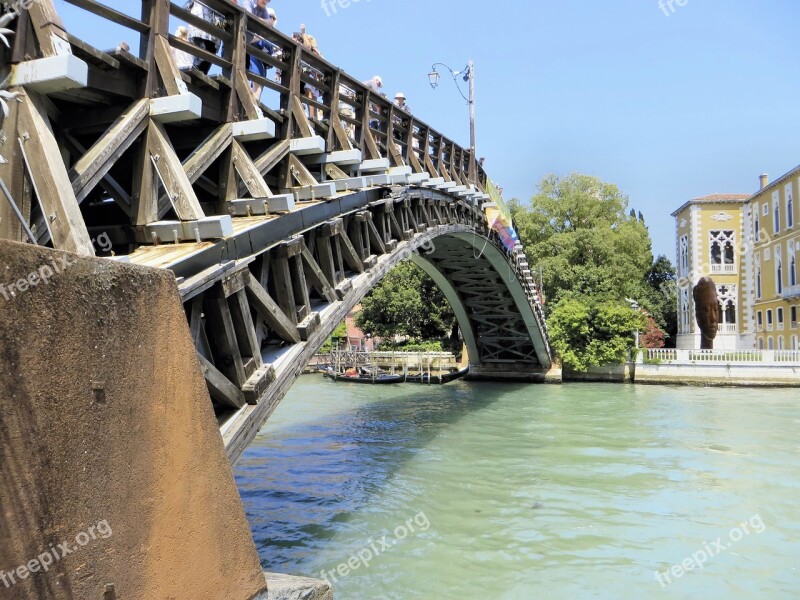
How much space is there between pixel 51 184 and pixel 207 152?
2350 millimetres

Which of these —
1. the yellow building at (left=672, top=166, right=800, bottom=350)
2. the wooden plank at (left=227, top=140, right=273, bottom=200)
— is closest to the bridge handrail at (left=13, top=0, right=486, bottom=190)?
the wooden plank at (left=227, top=140, right=273, bottom=200)

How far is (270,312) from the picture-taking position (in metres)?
6.66

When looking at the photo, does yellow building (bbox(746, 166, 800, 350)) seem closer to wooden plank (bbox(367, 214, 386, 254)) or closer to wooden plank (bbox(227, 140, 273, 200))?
wooden plank (bbox(367, 214, 386, 254))

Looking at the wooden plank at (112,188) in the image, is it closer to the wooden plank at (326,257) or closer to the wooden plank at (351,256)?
the wooden plank at (326,257)

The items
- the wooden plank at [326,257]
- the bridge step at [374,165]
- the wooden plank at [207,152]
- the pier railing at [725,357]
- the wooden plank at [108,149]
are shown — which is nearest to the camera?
the wooden plank at [108,149]

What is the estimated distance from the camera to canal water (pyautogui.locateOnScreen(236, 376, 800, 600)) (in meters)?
6.35

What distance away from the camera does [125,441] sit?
284 centimetres

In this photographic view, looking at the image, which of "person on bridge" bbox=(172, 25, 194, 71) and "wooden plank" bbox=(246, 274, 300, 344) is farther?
"person on bridge" bbox=(172, 25, 194, 71)

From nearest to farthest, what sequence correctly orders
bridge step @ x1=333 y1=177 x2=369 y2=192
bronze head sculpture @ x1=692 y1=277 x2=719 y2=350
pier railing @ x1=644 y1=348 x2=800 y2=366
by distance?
bridge step @ x1=333 y1=177 x2=369 y2=192 < pier railing @ x1=644 y1=348 x2=800 y2=366 < bronze head sculpture @ x1=692 y1=277 x2=719 y2=350

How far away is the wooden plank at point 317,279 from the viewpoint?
8.03 meters

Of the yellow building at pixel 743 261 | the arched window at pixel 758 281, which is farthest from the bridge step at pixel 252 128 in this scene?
the arched window at pixel 758 281

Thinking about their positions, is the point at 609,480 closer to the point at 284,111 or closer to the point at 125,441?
the point at 284,111

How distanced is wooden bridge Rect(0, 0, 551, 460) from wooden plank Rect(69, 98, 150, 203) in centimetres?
2

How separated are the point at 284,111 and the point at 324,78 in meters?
1.82
